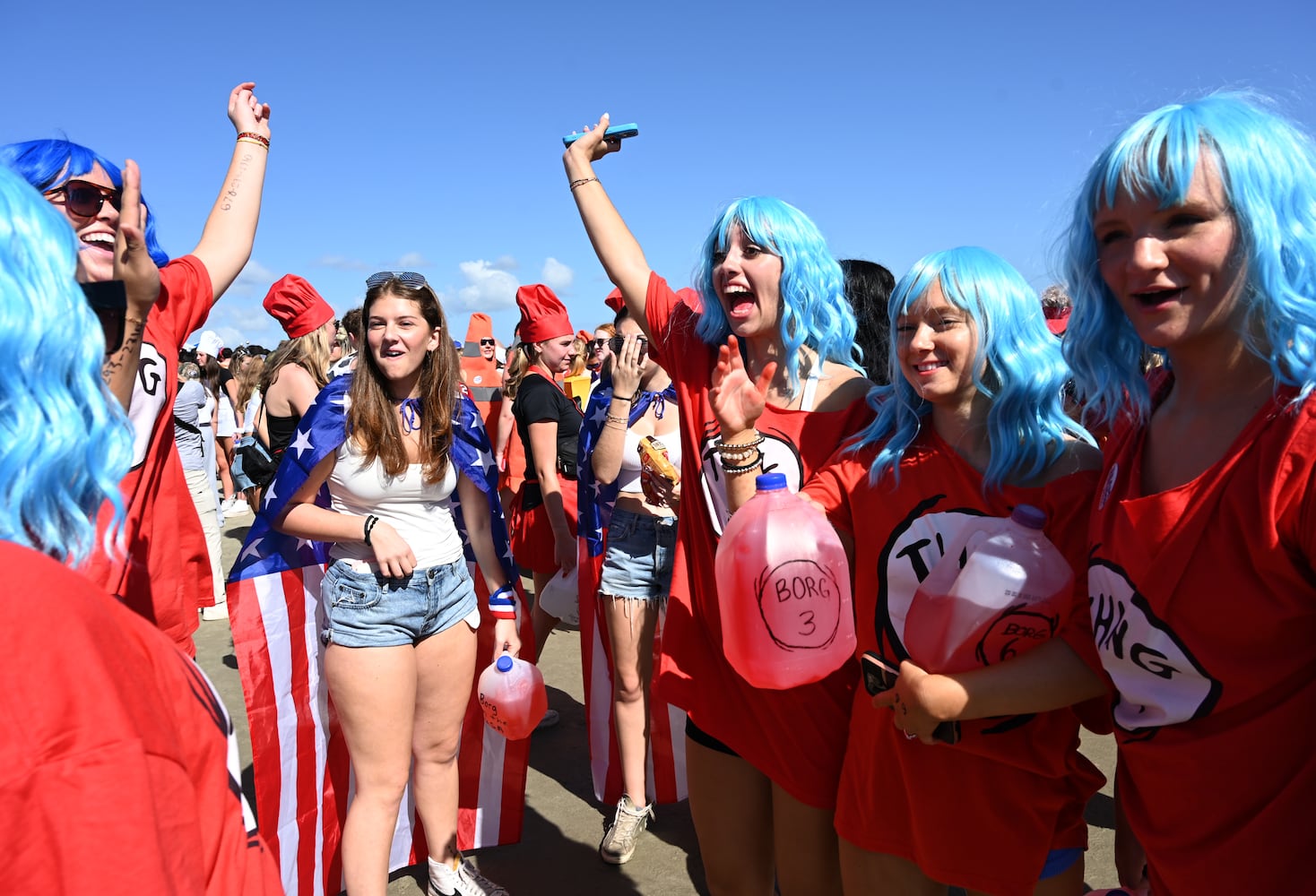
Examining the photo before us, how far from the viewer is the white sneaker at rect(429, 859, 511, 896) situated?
328 centimetres

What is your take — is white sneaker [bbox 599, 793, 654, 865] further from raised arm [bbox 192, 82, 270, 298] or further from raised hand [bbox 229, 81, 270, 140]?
raised hand [bbox 229, 81, 270, 140]

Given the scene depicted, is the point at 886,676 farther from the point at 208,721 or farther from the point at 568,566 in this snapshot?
the point at 568,566

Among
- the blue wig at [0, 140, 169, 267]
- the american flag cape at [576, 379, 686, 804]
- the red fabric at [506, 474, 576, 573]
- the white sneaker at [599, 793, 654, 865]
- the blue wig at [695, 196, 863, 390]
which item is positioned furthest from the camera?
the red fabric at [506, 474, 576, 573]

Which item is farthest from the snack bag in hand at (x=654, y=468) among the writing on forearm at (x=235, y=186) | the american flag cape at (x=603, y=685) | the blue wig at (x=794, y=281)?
the writing on forearm at (x=235, y=186)

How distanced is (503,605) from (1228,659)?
7.84ft

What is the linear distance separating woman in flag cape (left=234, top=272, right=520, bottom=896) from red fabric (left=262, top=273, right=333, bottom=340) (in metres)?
1.81

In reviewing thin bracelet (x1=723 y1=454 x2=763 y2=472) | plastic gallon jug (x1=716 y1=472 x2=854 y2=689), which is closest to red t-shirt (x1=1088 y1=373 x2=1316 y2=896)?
plastic gallon jug (x1=716 y1=472 x2=854 y2=689)

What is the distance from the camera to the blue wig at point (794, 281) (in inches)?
93.4

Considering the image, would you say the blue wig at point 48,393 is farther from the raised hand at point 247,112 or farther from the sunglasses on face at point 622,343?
the sunglasses on face at point 622,343

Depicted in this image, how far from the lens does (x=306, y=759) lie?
3227 millimetres

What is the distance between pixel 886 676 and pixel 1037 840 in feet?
1.40

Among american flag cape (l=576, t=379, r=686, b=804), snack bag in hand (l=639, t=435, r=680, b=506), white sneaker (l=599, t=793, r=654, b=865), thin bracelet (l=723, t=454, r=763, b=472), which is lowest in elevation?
white sneaker (l=599, t=793, r=654, b=865)

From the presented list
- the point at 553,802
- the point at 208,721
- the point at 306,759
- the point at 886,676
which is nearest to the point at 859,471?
the point at 886,676

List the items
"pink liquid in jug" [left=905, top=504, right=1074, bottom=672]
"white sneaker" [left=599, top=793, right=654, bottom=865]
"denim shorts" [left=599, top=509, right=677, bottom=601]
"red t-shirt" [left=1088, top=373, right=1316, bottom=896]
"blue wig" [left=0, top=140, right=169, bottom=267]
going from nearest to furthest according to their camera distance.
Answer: "red t-shirt" [left=1088, top=373, right=1316, bottom=896] < "pink liquid in jug" [left=905, top=504, right=1074, bottom=672] < "blue wig" [left=0, top=140, right=169, bottom=267] < "white sneaker" [left=599, top=793, right=654, bottom=865] < "denim shorts" [left=599, top=509, right=677, bottom=601]
